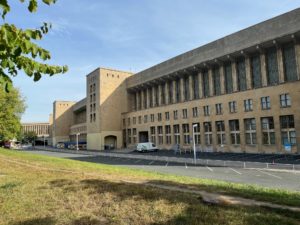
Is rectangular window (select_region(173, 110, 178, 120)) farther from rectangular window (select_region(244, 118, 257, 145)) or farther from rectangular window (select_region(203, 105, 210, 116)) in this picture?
rectangular window (select_region(244, 118, 257, 145))

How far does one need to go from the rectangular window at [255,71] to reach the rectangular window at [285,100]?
293 inches

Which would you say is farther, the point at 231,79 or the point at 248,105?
the point at 231,79

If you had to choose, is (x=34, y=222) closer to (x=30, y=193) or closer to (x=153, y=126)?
(x=30, y=193)

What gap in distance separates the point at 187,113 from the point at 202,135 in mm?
6569

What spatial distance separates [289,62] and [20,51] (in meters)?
47.0

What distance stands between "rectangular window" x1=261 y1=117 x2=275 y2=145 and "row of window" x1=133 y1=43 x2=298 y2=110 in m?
6.30

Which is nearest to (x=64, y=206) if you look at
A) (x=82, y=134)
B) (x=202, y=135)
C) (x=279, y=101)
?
(x=279, y=101)

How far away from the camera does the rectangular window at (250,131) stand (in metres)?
44.8

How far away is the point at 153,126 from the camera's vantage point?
68.7m

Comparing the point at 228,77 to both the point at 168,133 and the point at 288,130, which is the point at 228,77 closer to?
the point at 288,130

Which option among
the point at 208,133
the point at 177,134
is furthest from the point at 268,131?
the point at 177,134

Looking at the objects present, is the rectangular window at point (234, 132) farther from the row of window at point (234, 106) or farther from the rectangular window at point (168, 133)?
the rectangular window at point (168, 133)

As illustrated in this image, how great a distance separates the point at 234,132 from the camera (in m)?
48.2

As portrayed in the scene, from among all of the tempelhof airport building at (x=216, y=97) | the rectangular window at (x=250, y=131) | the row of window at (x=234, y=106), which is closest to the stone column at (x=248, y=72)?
the tempelhof airport building at (x=216, y=97)
